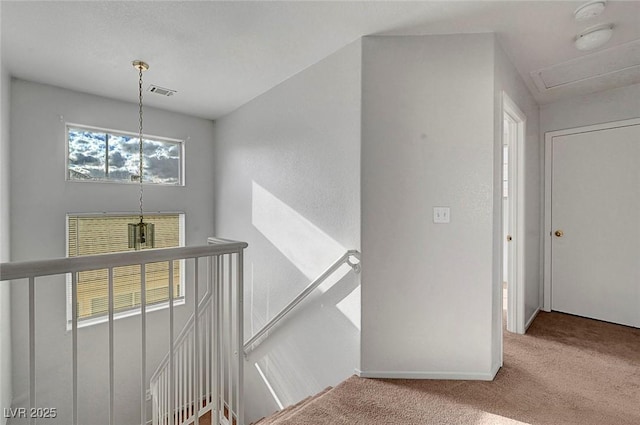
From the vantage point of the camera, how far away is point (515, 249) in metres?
2.94

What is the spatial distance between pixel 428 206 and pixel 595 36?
5.36 ft

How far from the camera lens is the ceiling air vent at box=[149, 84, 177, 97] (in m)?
3.24

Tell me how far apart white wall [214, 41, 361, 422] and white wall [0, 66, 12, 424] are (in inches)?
83.9

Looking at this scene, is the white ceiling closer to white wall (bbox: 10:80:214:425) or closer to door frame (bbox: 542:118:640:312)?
white wall (bbox: 10:80:214:425)

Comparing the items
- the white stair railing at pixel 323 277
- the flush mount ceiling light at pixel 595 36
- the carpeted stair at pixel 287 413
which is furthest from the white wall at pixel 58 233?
the flush mount ceiling light at pixel 595 36

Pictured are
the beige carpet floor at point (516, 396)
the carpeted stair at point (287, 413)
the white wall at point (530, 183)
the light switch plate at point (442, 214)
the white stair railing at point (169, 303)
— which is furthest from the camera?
the white wall at point (530, 183)

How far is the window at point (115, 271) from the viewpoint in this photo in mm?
3449

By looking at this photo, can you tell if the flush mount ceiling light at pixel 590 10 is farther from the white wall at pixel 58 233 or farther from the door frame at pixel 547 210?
the white wall at pixel 58 233

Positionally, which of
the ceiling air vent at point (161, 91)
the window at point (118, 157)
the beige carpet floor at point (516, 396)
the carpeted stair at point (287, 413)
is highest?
the ceiling air vent at point (161, 91)

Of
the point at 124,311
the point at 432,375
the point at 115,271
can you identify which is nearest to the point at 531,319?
the point at 432,375

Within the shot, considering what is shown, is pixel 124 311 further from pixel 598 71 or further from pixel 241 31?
pixel 598 71

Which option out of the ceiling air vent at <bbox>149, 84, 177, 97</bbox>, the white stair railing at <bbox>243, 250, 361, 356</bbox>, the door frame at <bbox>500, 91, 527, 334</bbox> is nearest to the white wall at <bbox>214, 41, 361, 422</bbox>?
the white stair railing at <bbox>243, 250, 361, 356</bbox>

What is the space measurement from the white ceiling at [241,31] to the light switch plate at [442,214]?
4.20 ft

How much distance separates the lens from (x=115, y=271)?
12.4ft
